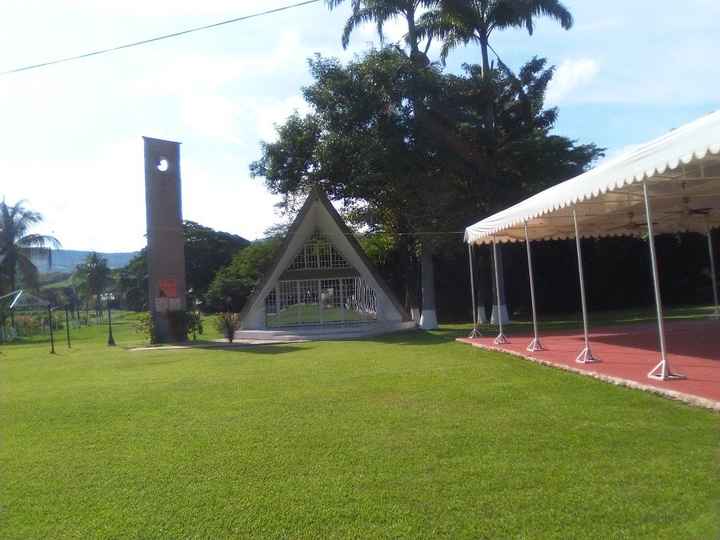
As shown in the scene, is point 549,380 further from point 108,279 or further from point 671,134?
point 108,279

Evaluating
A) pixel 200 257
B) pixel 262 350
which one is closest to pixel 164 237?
pixel 262 350

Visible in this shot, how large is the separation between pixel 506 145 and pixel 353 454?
17903mm

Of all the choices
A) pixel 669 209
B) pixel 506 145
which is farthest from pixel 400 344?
pixel 506 145

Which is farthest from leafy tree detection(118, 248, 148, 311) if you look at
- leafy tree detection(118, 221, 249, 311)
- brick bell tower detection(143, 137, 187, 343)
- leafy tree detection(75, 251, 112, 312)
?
brick bell tower detection(143, 137, 187, 343)

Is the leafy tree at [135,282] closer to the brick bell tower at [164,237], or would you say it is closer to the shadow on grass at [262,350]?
the brick bell tower at [164,237]

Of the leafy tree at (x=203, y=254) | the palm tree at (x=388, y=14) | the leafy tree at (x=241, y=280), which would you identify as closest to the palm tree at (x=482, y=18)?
the palm tree at (x=388, y=14)

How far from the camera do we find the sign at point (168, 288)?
22.0 m

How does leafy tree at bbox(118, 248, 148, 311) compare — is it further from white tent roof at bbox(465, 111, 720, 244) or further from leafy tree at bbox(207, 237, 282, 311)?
white tent roof at bbox(465, 111, 720, 244)

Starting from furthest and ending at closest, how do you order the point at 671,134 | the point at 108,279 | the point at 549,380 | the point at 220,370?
the point at 108,279, the point at 220,370, the point at 549,380, the point at 671,134

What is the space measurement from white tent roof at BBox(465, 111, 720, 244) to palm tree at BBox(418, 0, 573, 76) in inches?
393

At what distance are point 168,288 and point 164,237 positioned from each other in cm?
178

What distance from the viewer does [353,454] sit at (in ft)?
17.6

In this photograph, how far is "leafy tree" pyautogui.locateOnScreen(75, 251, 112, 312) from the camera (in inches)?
2286

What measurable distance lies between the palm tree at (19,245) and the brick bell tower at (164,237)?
2310cm
